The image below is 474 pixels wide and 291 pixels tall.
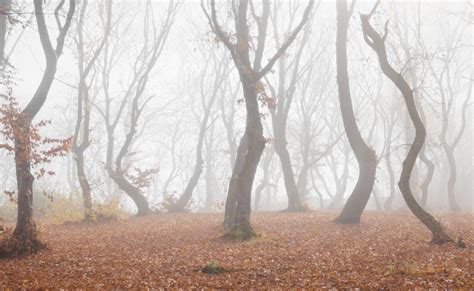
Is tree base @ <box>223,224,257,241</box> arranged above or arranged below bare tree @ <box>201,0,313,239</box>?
below

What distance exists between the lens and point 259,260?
9.74 metres

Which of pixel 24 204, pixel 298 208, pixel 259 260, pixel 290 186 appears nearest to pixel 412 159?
pixel 259 260

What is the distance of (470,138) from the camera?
47.9 metres

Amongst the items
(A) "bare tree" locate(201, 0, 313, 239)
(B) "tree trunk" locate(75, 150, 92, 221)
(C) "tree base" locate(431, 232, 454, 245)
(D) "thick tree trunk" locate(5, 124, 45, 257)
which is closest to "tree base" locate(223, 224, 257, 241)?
(A) "bare tree" locate(201, 0, 313, 239)

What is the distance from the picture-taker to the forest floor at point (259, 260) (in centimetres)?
780

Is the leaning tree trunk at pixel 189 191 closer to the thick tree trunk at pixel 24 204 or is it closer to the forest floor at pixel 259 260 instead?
the forest floor at pixel 259 260

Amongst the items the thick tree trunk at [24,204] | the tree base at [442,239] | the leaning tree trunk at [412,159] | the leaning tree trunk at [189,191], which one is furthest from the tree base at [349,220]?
the leaning tree trunk at [189,191]

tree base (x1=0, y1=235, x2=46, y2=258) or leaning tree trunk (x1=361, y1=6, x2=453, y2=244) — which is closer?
tree base (x1=0, y1=235, x2=46, y2=258)

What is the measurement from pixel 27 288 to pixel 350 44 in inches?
1374

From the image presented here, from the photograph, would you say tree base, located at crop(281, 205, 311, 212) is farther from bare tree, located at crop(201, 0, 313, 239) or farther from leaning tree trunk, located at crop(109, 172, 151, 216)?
bare tree, located at crop(201, 0, 313, 239)

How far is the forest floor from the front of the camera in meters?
7.80

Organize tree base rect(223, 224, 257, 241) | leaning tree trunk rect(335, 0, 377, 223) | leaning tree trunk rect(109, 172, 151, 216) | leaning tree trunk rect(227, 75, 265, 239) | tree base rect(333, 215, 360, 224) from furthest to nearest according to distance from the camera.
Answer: leaning tree trunk rect(109, 172, 151, 216) → tree base rect(333, 215, 360, 224) → leaning tree trunk rect(335, 0, 377, 223) → leaning tree trunk rect(227, 75, 265, 239) → tree base rect(223, 224, 257, 241)

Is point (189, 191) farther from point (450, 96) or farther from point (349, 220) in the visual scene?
point (450, 96)

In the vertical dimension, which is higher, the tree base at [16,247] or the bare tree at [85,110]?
the bare tree at [85,110]
